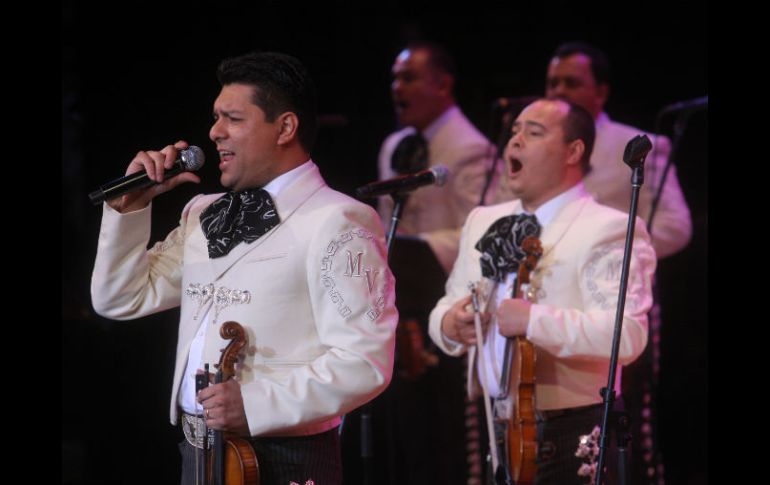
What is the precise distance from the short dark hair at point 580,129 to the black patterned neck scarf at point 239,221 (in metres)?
1.47

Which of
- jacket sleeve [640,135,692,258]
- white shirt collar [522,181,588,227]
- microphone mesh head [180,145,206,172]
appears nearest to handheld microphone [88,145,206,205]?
microphone mesh head [180,145,206,172]

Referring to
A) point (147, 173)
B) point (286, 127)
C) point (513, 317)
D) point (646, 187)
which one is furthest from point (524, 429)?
point (646, 187)

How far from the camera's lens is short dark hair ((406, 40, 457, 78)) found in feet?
19.2

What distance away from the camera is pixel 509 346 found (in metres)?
3.73

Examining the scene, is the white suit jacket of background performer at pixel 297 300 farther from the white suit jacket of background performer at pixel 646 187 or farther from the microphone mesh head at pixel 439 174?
the white suit jacket of background performer at pixel 646 187

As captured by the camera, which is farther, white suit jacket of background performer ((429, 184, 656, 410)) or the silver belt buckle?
white suit jacket of background performer ((429, 184, 656, 410))

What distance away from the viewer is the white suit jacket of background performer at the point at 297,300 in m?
2.83

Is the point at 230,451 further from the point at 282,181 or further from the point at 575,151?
the point at 575,151

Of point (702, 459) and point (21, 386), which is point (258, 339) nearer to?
point (21, 386)

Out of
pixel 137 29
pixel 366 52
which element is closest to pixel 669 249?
pixel 366 52

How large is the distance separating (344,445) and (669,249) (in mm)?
1787

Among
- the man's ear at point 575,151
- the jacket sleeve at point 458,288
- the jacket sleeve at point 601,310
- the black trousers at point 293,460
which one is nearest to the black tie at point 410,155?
the jacket sleeve at point 458,288

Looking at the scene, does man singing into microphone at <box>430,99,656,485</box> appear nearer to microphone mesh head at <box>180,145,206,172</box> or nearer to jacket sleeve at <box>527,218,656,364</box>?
jacket sleeve at <box>527,218,656,364</box>

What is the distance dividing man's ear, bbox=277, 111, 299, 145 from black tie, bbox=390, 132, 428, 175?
2.37 meters
